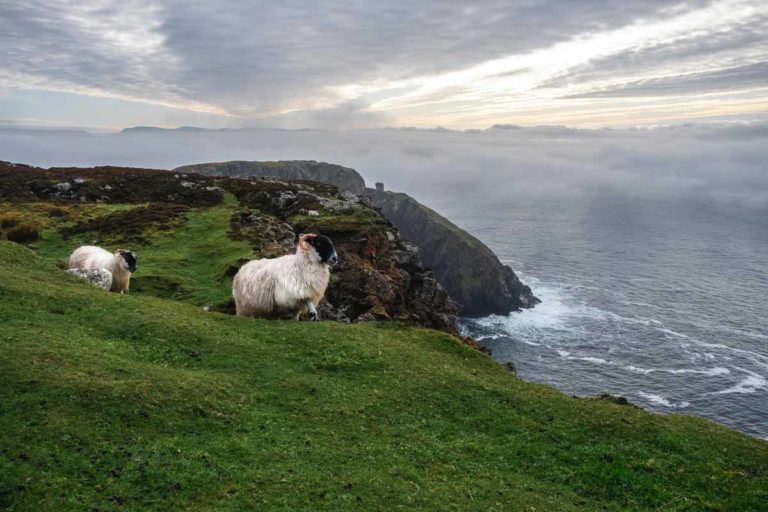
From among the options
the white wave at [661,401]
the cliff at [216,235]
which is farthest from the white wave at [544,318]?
the cliff at [216,235]

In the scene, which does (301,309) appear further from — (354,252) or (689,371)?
(689,371)

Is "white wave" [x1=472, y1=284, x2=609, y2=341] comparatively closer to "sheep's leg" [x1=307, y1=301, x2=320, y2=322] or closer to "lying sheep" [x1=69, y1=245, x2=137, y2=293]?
"sheep's leg" [x1=307, y1=301, x2=320, y2=322]

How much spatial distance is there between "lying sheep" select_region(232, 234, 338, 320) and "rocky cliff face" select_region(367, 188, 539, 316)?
395ft

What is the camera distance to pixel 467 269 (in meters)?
150

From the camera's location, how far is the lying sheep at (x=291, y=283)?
2277 centimetres

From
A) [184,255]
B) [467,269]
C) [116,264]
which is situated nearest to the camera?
[116,264]

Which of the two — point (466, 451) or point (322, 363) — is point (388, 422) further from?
point (322, 363)

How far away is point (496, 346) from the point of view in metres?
111

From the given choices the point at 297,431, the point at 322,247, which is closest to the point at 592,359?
the point at 322,247

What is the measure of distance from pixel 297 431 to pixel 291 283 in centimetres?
971

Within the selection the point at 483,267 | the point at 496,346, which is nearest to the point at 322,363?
the point at 496,346

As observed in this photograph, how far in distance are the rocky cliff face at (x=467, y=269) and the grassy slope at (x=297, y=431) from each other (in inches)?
4841

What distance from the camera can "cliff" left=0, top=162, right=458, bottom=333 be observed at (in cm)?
3453

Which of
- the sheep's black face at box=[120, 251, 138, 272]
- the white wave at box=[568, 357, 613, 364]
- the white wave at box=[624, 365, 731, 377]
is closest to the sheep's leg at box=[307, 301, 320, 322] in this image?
the sheep's black face at box=[120, 251, 138, 272]
